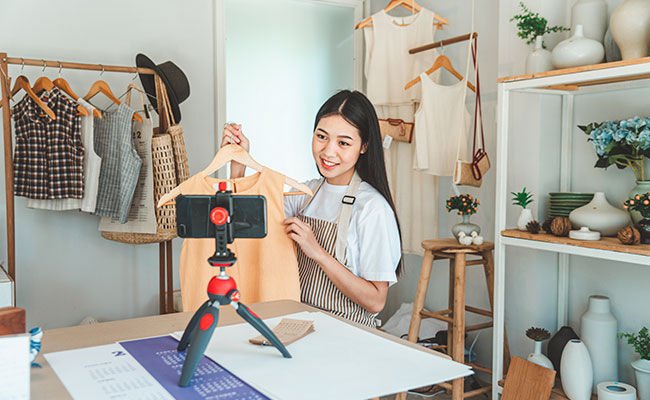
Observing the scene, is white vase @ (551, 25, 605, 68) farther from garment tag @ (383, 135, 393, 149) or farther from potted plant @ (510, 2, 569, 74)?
garment tag @ (383, 135, 393, 149)

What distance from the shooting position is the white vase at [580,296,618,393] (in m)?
2.29

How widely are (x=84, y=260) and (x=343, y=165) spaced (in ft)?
6.79

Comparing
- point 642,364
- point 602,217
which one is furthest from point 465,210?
point 642,364

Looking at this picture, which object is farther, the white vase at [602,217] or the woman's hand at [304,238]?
the white vase at [602,217]

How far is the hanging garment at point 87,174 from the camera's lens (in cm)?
268

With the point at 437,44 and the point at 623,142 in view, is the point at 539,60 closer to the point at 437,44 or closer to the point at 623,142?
the point at 623,142

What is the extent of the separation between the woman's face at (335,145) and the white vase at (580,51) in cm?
105

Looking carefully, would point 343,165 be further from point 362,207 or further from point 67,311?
point 67,311

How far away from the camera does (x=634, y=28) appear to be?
6.86 ft

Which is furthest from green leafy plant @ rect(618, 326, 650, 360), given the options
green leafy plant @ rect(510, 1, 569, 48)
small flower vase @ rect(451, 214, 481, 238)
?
green leafy plant @ rect(510, 1, 569, 48)

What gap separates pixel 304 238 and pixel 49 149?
1.61m

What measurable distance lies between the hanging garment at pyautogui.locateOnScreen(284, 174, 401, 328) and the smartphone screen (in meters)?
0.79

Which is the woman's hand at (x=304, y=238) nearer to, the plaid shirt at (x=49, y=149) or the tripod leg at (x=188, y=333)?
the tripod leg at (x=188, y=333)

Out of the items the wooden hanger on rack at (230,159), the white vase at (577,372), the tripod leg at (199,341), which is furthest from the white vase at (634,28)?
the tripod leg at (199,341)
